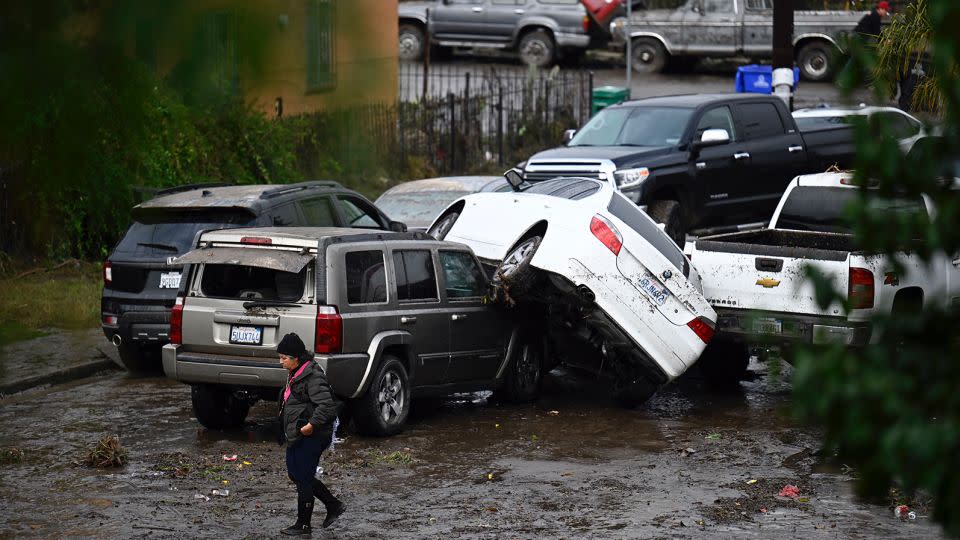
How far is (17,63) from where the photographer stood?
93.8 inches

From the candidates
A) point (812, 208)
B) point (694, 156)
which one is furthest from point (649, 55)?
point (812, 208)

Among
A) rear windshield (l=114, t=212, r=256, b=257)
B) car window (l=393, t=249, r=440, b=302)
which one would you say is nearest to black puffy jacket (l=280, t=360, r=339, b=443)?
car window (l=393, t=249, r=440, b=302)

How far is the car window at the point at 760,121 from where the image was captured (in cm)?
1788

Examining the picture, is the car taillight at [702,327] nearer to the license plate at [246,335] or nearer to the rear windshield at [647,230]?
the rear windshield at [647,230]

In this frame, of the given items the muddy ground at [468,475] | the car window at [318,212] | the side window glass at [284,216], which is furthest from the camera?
the car window at [318,212]

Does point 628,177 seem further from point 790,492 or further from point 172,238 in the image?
point 790,492

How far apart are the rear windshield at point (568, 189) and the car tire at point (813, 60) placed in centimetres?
2133

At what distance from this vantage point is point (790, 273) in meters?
11.7

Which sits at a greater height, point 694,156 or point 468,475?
point 694,156

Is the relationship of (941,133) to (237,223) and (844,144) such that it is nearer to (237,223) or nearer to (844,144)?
(237,223)

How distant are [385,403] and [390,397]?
8cm

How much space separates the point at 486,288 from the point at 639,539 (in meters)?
4.26

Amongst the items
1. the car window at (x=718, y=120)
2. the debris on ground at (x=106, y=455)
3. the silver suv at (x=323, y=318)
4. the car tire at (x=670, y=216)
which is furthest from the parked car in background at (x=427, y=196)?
the debris on ground at (x=106, y=455)

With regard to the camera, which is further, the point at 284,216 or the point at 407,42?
the point at 284,216
